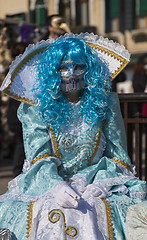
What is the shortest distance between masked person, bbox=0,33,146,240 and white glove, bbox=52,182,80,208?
0.04ft

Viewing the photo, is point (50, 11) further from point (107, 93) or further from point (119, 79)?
point (107, 93)

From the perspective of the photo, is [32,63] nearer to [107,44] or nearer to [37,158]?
[107,44]

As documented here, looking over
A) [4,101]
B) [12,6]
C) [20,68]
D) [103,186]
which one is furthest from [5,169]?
[12,6]

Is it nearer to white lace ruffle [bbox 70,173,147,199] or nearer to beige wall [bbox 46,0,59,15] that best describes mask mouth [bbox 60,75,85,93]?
white lace ruffle [bbox 70,173,147,199]

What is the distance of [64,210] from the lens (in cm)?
236

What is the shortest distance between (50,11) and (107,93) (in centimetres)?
1621

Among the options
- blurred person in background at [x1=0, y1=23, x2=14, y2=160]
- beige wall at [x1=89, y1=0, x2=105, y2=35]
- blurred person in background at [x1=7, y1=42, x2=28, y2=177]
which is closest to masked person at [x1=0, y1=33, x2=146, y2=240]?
blurred person in background at [x1=7, y1=42, x2=28, y2=177]

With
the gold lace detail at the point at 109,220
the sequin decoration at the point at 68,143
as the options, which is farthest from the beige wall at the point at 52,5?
the gold lace detail at the point at 109,220

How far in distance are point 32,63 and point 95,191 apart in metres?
1.00

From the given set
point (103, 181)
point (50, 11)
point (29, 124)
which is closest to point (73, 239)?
point (103, 181)

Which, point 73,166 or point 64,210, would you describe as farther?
point 73,166

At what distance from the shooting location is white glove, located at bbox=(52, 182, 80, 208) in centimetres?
233

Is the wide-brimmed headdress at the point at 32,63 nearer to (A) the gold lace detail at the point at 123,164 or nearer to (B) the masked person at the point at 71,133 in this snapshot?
(B) the masked person at the point at 71,133

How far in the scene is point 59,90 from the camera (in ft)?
9.25
